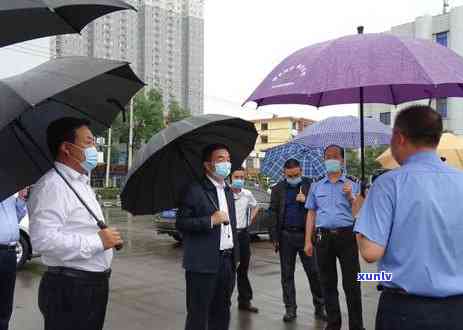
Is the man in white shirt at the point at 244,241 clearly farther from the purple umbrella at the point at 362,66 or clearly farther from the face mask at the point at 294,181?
the purple umbrella at the point at 362,66

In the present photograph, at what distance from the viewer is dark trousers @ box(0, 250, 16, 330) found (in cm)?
395

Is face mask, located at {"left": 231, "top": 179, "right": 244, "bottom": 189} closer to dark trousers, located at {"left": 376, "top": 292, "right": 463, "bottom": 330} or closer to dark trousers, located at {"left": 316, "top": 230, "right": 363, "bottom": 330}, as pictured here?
dark trousers, located at {"left": 316, "top": 230, "right": 363, "bottom": 330}

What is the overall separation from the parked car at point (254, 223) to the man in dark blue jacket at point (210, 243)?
794 cm

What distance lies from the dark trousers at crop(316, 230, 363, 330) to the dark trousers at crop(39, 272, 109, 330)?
2.87 m

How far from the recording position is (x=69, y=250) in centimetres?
275

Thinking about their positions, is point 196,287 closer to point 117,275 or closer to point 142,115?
point 117,275

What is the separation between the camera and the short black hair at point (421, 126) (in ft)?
8.16

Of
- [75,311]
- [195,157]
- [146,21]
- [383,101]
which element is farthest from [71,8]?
[146,21]

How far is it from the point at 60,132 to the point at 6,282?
5.27 ft

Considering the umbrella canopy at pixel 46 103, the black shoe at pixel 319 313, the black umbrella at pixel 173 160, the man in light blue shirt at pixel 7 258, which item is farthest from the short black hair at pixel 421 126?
the black shoe at pixel 319 313

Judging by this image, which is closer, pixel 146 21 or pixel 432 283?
pixel 432 283

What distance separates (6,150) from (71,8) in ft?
3.02

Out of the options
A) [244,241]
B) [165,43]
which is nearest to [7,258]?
[244,241]

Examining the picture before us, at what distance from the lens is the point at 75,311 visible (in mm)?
2842
